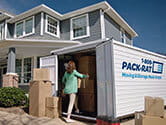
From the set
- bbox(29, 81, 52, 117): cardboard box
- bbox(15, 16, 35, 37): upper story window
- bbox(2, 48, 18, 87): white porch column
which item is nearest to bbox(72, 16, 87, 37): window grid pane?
bbox(15, 16, 35, 37): upper story window

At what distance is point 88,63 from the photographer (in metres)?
6.11

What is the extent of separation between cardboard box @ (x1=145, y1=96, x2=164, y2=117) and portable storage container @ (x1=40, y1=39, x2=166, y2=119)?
2.79 ft

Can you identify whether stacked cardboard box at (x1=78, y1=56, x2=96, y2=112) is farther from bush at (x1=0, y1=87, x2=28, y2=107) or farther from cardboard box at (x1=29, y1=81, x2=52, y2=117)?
bush at (x1=0, y1=87, x2=28, y2=107)

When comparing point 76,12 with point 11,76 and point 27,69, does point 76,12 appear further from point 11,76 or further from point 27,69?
point 11,76

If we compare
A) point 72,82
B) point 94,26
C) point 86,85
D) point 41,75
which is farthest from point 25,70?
point 72,82

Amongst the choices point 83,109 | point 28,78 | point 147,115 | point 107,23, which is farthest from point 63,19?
point 147,115

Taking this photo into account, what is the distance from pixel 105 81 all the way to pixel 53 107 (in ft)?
6.41

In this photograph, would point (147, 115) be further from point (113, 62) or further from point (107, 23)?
point (107, 23)

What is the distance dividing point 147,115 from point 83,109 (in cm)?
304

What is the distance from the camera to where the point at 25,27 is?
42.1 ft

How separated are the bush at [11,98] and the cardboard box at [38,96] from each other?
67.2 inches

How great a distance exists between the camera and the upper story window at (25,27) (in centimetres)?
1241

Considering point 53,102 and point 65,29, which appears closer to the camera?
point 53,102

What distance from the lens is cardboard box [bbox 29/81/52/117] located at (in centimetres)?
533
